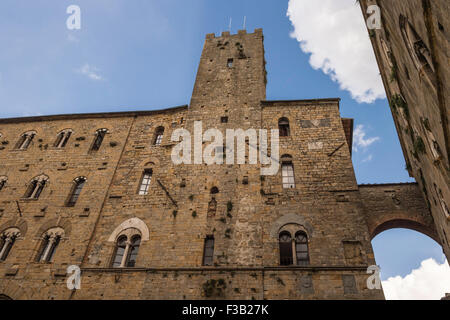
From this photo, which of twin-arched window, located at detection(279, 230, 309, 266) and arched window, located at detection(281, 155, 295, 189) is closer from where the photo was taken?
twin-arched window, located at detection(279, 230, 309, 266)

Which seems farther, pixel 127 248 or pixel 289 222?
pixel 127 248

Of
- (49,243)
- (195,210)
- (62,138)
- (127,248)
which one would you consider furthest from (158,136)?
(49,243)

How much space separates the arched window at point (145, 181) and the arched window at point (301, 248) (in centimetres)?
660

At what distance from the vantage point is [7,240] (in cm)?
1173

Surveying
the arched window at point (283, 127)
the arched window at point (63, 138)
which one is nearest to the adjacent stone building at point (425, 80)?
the arched window at point (283, 127)

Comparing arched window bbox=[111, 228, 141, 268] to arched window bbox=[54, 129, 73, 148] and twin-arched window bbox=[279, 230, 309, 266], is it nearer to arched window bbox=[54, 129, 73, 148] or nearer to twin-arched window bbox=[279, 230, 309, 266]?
twin-arched window bbox=[279, 230, 309, 266]

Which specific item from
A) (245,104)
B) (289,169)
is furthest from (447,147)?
(245,104)

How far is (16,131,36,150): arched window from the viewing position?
15.6 m

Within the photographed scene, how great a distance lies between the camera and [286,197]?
1105 centimetres

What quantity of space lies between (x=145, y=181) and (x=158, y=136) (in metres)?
2.79

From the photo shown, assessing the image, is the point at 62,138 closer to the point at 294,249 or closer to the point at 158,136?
the point at 158,136

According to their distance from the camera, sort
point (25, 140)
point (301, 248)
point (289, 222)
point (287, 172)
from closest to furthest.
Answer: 1. point (301, 248)
2. point (289, 222)
3. point (287, 172)
4. point (25, 140)

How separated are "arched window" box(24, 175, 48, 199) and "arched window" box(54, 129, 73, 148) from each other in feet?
7.12

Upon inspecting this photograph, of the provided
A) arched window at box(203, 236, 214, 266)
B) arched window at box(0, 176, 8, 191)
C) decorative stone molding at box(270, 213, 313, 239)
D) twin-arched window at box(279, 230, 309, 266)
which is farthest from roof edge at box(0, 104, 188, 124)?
twin-arched window at box(279, 230, 309, 266)
